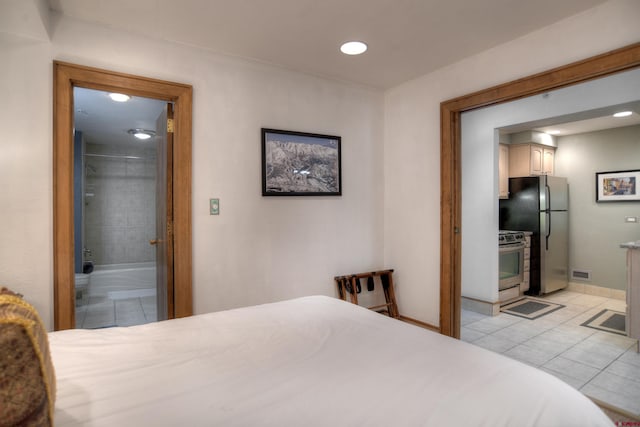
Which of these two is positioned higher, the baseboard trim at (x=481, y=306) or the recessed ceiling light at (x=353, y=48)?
the recessed ceiling light at (x=353, y=48)

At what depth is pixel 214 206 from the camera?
2.71 meters

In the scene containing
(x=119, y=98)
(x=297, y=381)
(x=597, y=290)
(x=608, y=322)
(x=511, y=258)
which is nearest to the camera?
(x=297, y=381)

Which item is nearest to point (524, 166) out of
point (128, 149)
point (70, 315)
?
point (70, 315)

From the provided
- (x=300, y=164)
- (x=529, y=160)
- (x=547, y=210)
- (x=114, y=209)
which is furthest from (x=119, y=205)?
(x=547, y=210)

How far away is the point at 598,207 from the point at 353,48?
4583 mm

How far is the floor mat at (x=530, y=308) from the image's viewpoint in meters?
4.13

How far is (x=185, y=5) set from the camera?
2100 mm

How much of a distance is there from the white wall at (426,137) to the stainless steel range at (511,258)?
683mm

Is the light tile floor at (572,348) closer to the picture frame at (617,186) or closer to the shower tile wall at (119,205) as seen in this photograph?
the picture frame at (617,186)

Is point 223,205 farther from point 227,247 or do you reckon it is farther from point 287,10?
point 287,10

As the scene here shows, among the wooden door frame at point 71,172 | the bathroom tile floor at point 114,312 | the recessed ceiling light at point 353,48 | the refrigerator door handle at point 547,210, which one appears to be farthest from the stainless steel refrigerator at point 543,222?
the bathroom tile floor at point 114,312

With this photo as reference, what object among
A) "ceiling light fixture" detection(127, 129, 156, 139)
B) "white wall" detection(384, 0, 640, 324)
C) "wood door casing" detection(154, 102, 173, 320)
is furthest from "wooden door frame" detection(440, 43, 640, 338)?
"ceiling light fixture" detection(127, 129, 156, 139)

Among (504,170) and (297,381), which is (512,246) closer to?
(504,170)

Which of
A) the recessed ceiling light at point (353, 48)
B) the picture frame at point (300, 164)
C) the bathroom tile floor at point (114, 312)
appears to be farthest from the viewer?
the bathroom tile floor at point (114, 312)
